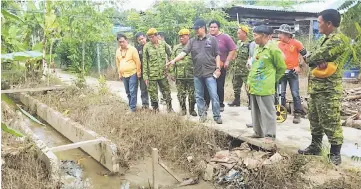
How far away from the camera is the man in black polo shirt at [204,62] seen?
593 centimetres

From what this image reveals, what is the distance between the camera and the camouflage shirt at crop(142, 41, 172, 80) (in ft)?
21.7

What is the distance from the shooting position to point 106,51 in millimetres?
14875

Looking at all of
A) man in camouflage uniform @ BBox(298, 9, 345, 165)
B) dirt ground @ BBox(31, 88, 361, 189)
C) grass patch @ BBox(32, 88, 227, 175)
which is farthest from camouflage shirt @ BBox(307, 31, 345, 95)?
grass patch @ BBox(32, 88, 227, 175)

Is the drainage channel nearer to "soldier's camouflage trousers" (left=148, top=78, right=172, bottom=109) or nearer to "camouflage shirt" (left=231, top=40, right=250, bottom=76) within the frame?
"soldier's camouflage trousers" (left=148, top=78, right=172, bottom=109)

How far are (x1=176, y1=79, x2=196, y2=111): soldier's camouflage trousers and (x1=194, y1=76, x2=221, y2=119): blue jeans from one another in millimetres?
465

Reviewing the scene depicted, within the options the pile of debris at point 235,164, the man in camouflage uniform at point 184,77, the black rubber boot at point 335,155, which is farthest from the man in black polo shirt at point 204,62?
the black rubber boot at point 335,155

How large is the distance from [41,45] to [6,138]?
4919 millimetres

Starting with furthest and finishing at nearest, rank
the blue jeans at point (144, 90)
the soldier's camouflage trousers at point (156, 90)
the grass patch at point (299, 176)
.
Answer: the blue jeans at point (144, 90) < the soldier's camouflage trousers at point (156, 90) < the grass patch at point (299, 176)

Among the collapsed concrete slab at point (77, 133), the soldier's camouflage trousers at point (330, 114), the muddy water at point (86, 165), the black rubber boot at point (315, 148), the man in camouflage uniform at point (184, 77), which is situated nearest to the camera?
the soldier's camouflage trousers at point (330, 114)

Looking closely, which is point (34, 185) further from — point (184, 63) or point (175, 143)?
point (184, 63)

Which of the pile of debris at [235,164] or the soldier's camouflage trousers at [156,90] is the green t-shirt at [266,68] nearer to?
the pile of debris at [235,164]

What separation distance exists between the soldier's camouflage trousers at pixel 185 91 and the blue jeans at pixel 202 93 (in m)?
0.47

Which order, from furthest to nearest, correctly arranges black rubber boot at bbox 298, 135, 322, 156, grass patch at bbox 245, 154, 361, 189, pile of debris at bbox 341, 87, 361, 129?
pile of debris at bbox 341, 87, 361, 129, black rubber boot at bbox 298, 135, 322, 156, grass patch at bbox 245, 154, 361, 189

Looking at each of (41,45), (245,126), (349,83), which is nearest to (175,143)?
(245,126)
